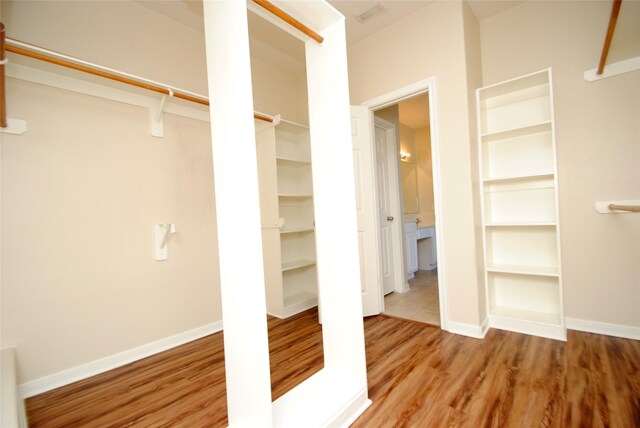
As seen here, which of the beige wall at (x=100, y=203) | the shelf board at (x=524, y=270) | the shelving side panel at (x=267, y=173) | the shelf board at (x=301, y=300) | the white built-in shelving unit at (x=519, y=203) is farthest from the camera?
the shelf board at (x=301, y=300)

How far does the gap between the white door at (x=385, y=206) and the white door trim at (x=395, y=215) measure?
3 centimetres

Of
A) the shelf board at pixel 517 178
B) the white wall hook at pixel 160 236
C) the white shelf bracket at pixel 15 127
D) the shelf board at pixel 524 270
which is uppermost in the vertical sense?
the white shelf bracket at pixel 15 127

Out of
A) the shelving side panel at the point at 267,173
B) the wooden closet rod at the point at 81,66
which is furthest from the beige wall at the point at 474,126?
the wooden closet rod at the point at 81,66

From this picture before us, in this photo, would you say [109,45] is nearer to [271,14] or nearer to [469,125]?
[271,14]

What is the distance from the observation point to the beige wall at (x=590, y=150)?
2023 millimetres

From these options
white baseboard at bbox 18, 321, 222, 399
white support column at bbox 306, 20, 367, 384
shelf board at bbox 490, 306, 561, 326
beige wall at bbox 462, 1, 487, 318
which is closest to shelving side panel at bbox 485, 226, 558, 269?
beige wall at bbox 462, 1, 487, 318

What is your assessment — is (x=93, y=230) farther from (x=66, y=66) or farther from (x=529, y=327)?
(x=529, y=327)

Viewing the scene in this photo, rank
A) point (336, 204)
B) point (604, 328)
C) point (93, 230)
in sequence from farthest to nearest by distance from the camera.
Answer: point (604, 328) → point (93, 230) → point (336, 204)

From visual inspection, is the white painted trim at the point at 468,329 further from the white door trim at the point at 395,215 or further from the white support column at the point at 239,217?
the white support column at the point at 239,217

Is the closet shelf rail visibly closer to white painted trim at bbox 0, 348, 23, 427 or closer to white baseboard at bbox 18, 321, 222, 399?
white painted trim at bbox 0, 348, 23, 427

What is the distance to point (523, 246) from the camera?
246cm

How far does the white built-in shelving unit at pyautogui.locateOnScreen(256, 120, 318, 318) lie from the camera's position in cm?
287

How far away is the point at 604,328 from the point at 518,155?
5.03ft

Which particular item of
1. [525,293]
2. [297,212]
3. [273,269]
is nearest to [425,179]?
[297,212]
